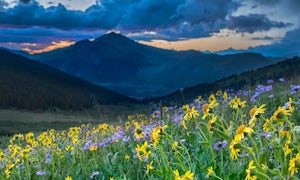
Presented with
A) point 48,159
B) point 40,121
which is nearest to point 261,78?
point 48,159

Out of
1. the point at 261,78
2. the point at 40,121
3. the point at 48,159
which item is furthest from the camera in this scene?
the point at 40,121

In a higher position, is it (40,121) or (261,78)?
(261,78)

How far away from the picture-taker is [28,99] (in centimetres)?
10125

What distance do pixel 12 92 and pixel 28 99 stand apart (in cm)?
782

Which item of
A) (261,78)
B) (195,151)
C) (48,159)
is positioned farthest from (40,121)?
(195,151)

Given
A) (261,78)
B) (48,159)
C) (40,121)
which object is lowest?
(40,121)

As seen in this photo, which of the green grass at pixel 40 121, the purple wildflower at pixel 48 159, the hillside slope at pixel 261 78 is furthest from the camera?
the green grass at pixel 40 121

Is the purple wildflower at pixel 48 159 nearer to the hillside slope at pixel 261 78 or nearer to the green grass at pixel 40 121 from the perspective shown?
the hillside slope at pixel 261 78

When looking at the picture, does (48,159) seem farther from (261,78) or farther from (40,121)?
(40,121)

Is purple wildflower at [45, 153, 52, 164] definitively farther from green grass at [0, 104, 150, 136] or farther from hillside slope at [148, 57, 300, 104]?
green grass at [0, 104, 150, 136]

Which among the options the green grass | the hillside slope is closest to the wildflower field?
the hillside slope

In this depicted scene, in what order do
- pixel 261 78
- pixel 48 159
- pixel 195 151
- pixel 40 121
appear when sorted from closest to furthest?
pixel 195 151 → pixel 48 159 → pixel 261 78 → pixel 40 121

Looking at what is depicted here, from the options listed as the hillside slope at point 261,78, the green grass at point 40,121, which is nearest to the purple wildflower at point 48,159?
the hillside slope at point 261,78

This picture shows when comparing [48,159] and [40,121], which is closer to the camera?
[48,159]
